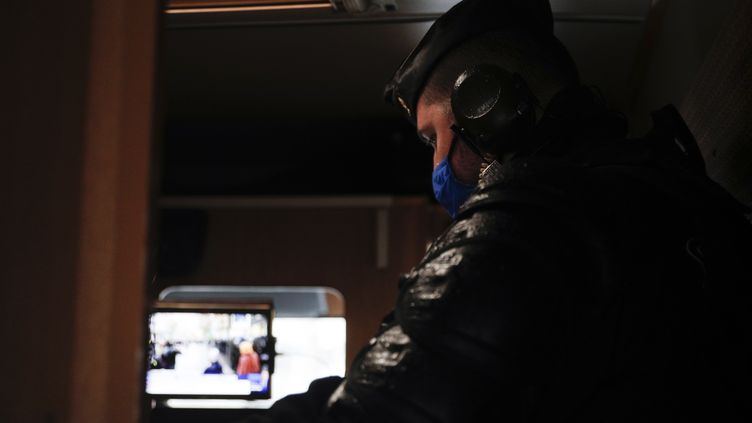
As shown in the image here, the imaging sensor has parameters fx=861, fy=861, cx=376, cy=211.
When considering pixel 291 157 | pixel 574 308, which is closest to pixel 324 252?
pixel 291 157

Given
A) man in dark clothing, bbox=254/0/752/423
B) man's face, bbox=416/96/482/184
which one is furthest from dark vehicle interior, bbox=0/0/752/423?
man's face, bbox=416/96/482/184

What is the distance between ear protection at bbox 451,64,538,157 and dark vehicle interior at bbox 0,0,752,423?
1.06ft

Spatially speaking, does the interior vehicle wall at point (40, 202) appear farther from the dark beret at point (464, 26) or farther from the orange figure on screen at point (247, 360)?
the orange figure on screen at point (247, 360)

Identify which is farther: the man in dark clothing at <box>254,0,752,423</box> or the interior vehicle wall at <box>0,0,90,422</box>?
the man in dark clothing at <box>254,0,752,423</box>

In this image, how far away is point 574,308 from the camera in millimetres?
805

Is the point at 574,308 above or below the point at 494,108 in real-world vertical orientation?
below

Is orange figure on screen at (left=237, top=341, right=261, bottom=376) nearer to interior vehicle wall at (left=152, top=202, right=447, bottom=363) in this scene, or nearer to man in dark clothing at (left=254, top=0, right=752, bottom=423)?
interior vehicle wall at (left=152, top=202, right=447, bottom=363)

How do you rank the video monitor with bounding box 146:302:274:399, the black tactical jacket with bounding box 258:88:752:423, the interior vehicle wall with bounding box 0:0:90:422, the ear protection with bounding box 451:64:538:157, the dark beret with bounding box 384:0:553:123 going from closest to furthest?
the interior vehicle wall with bounding box 0:0:90:422 < the black tactical jacket with bounding box 258:88:752:423 < the ear protection with bounding box 451:64:538:157 < the dark beret with bounding box 384:0:553:123 < the video monitor with bounding box 146:302:274:399

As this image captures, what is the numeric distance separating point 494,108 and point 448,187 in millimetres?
340

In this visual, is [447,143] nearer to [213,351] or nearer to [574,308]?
[574,308]

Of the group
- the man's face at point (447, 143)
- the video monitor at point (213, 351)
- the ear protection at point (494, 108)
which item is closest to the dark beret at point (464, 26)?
the man's face at point (447, 143)

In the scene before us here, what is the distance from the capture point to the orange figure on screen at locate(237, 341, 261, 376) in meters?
3.51

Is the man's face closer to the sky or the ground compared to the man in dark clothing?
closer to the sky

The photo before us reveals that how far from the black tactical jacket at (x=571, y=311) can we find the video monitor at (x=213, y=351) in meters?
2.63
